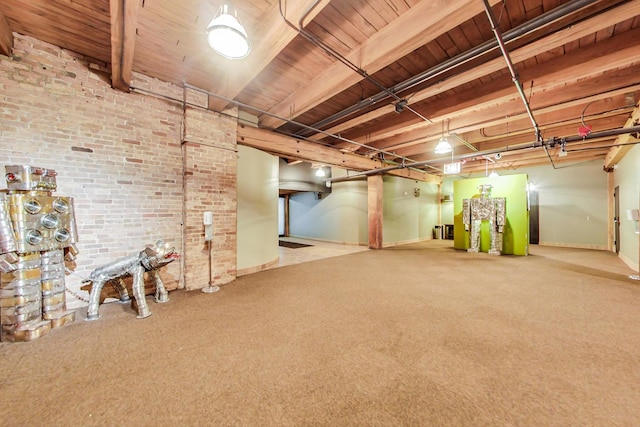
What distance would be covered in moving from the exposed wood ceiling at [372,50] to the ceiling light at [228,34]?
48 cm

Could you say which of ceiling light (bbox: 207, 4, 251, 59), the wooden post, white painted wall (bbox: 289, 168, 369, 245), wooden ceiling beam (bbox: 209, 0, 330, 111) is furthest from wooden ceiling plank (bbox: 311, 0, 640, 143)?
white painted wall (bbox: 289, 168, 369, 245)

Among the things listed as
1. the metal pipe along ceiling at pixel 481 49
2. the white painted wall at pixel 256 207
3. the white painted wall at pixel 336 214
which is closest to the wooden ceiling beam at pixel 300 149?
the white painted wall at pixel 256 207

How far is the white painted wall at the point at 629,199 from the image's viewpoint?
491cm

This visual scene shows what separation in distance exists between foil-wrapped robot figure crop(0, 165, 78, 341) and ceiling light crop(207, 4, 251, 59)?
92.4 inches

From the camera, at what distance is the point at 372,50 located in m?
2.70

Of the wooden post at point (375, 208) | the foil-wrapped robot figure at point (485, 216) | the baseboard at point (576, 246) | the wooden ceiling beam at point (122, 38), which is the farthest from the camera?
the wooden post at point (375, 208)

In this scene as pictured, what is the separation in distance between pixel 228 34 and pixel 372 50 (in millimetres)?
1594

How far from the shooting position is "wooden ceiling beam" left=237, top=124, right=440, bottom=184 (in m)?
4.67

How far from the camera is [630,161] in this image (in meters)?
5.43

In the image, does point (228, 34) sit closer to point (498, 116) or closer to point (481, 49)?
point (481, 49)

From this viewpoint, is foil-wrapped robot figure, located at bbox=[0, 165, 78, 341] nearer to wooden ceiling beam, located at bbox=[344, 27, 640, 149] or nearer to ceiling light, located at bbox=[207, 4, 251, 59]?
ceiling light, located at bbox=[207, 4, 251, 59]

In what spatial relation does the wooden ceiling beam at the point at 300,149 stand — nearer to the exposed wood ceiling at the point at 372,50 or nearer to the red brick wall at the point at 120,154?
the exposed wood ceiling at the point at 372,50

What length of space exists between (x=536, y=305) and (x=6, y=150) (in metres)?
6.61

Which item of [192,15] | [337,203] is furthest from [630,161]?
[192,15]
